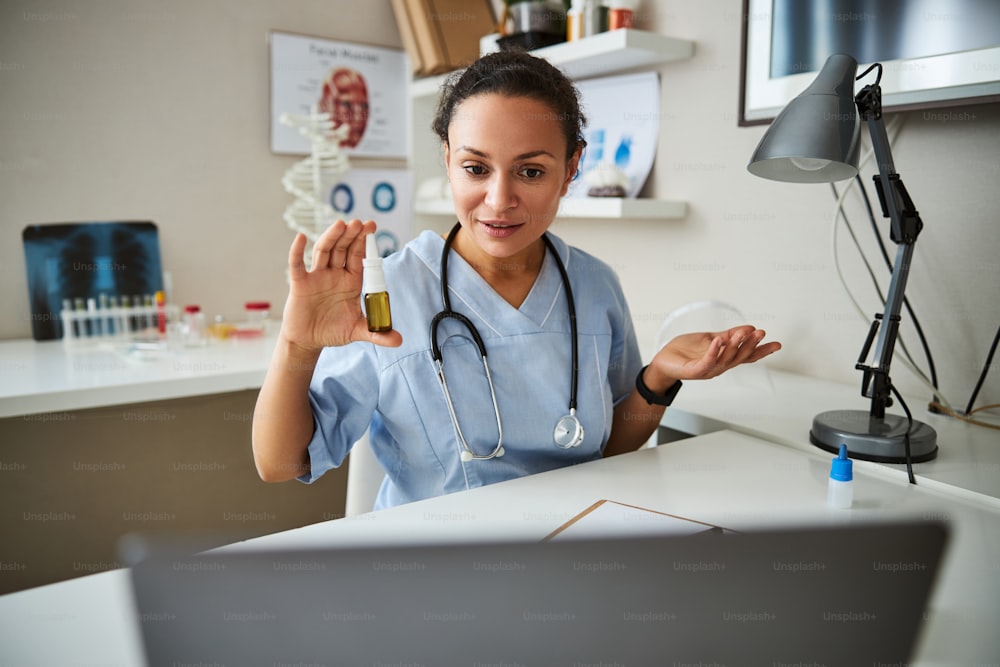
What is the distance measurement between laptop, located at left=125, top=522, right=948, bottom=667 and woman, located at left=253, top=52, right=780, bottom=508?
523 millimetres

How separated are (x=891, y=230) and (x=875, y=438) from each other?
356 millimetres

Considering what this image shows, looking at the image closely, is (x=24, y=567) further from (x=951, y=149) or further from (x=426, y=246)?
(x=951, y=149)

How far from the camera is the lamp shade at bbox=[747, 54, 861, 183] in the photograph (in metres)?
1.16

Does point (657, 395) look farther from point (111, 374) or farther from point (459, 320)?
point (111, 374)

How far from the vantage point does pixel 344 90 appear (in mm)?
2486

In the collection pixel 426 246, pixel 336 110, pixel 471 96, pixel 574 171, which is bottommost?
pixel 426 246

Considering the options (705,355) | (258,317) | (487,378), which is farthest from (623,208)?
(258,317)

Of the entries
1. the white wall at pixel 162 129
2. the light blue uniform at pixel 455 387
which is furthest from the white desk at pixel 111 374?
the light blue uniform at pixel 455 387

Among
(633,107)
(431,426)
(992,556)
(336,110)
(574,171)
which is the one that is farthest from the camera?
(336,110)

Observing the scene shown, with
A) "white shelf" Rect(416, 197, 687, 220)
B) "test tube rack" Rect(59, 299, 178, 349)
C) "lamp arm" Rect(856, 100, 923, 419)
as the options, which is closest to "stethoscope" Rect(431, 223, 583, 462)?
"lamp arm" Rect(856, 100, 923, 419)

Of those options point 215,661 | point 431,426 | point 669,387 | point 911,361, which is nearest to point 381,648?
point 215,661

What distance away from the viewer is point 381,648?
1.69ft

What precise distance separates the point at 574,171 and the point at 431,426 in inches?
20.3

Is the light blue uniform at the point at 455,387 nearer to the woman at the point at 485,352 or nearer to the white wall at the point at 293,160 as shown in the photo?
the woman at the point at 485,352
